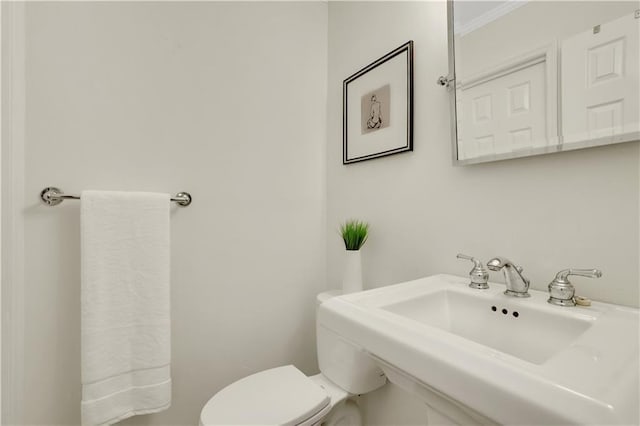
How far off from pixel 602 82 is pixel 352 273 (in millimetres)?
889

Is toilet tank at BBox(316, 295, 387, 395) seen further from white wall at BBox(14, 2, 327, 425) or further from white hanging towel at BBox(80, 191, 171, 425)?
white hanging towel at BBox(80, 191, 171, 425)

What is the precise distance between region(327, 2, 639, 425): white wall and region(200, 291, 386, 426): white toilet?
16 centimetres

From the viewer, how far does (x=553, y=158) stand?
2.42 ft

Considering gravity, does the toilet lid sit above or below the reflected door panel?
below

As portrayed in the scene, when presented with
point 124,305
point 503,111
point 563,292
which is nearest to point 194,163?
point 124,305

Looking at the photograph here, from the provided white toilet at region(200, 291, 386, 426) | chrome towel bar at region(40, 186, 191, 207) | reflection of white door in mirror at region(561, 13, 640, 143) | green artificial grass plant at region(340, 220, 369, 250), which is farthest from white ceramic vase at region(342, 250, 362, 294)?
chrome towel bar at region(40, 186, 191, 207)

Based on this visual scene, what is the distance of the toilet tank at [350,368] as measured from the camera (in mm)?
1027

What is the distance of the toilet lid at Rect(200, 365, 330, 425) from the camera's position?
33.5 inches

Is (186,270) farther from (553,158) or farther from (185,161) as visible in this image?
(553,158)

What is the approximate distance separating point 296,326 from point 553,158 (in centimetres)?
120

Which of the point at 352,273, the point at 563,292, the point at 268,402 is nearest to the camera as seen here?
the point at 563,292

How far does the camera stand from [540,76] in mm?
742

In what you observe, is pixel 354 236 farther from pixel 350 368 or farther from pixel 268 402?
pixel 268 402

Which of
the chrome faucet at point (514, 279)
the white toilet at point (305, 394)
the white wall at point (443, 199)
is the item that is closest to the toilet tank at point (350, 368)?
the white toilet at point (305, 394)
